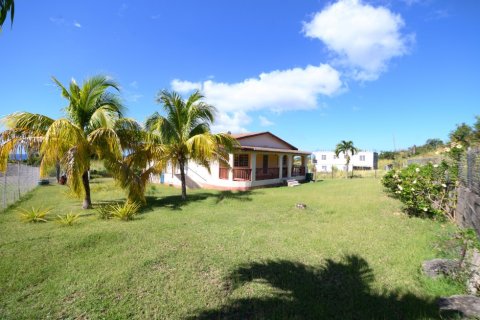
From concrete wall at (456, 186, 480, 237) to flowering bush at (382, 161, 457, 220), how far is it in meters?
0.67

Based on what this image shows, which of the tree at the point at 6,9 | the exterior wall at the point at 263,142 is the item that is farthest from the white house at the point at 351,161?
the tree at the point at 6,9

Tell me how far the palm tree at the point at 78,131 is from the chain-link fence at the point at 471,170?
10486mm

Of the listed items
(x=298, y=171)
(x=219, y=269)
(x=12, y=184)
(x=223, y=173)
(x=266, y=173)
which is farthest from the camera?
(x=298, y=171)

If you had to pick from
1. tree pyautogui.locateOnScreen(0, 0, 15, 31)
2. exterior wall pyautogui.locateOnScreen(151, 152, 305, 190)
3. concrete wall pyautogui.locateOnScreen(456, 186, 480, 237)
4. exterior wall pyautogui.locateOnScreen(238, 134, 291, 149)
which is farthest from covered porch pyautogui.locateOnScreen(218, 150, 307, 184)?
tree pyautogui.locateOnScreen(0, 0, 15, 31)

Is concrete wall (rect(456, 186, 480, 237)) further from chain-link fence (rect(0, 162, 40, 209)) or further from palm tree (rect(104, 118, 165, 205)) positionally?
chain-link fence (rect(0, 162, 40, 209))

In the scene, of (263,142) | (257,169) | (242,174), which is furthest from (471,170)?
(263,142)

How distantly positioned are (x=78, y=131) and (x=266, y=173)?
1467cm

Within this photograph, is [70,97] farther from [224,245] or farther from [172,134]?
[224,245]

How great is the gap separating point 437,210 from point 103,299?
984cm

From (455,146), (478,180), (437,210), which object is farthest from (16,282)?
(455,146)

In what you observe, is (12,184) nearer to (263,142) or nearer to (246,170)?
(246,170)

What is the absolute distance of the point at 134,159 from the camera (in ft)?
35.5

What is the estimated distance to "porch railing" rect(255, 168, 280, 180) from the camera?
63.5ft

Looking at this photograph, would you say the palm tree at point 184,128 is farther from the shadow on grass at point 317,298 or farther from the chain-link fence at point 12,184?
the shadow on grass at point 317,298
